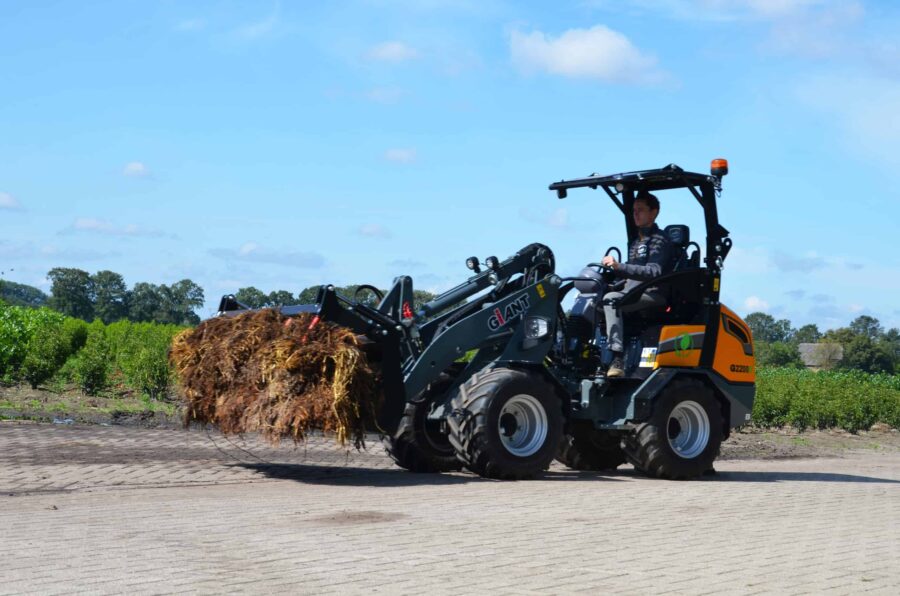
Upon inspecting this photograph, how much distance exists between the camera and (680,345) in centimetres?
1259

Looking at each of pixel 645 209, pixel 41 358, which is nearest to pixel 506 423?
pixel 645 209

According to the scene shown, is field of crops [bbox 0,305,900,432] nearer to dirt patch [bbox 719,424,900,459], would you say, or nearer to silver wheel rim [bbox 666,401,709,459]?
dirt patch [bbox 719,424,900,459]

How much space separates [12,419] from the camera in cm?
1680

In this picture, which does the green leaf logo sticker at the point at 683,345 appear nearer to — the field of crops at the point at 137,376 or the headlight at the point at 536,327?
the headlight at the point at 536,327

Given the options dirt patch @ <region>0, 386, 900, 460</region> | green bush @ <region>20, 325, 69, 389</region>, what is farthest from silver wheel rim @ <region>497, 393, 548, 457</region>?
green bush @ <region>20, 325, 69, 389</region>

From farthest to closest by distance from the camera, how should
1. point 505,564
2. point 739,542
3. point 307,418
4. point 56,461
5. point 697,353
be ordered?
1. point 697,353
2. point 56,461
3. point 307,418
4. point 739,542
5. point 505,564

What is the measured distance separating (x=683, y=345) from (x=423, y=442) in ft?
10.1

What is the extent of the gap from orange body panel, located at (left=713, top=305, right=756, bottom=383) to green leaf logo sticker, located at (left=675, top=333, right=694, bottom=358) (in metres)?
0.44

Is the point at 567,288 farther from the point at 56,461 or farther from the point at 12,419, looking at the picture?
the point at 12,419

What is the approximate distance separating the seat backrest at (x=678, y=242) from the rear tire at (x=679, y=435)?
1.33 meters

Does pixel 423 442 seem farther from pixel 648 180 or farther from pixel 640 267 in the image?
pixel 648 180

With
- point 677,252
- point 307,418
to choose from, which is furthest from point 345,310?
point 677,252

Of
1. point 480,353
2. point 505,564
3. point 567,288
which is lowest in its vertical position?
point 505,564

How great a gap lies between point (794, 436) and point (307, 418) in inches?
652
